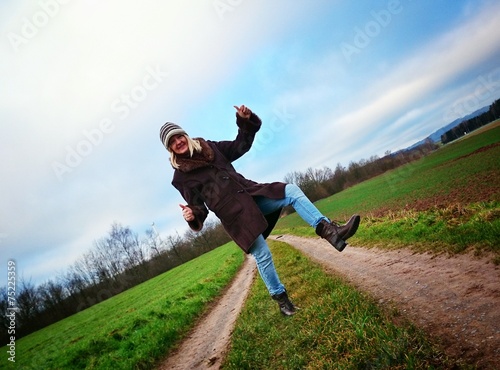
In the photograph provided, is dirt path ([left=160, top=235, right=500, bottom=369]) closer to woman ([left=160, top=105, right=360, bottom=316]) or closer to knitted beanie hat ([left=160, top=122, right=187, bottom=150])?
woman ([left=160, top=105, right=360, bottom=316])

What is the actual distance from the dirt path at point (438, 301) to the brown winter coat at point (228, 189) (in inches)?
69.6

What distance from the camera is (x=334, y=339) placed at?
2.70 metres

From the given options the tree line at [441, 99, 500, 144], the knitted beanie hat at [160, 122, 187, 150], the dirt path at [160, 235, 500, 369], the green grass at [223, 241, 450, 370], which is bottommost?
the tree line at [441, 99, 500, 144]

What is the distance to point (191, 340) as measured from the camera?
247 inches

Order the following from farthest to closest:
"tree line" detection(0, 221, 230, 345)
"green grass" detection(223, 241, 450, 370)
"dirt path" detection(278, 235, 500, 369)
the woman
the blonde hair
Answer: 1. "tree line" detection(0, 221, 230, 345)
2. the blonde hair
3. the woman
4. "green grass" detection(223, 241, 450, 370)
5. "dirt path" detection(278, 235, 500, 369)

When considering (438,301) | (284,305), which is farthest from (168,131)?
(438,301)

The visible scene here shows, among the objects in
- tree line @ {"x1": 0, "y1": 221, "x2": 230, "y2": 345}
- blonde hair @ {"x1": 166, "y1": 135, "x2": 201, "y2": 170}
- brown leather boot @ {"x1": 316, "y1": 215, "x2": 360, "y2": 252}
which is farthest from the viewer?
tree line @ {"x1": 0, "y1": 221, "x2": 230, "y2": 345}

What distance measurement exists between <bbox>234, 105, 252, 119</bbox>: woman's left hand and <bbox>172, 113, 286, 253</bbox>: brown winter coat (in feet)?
0.24

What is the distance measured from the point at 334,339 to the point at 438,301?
1.09 m

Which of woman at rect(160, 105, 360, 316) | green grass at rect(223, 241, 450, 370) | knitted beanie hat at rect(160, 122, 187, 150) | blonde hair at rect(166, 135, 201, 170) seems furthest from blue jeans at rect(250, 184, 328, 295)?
knitted beanie hat at rect(160, 122, 187, 150)

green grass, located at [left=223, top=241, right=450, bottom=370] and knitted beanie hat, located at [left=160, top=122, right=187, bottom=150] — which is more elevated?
knitted beanie hat, located at [left=160, top=122, right=187, bottom=150]

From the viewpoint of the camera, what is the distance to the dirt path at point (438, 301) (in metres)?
1.98

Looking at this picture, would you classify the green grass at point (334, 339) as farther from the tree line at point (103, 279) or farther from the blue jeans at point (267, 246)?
the tree line at point (103, 279)

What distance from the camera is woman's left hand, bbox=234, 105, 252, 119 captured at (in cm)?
407
